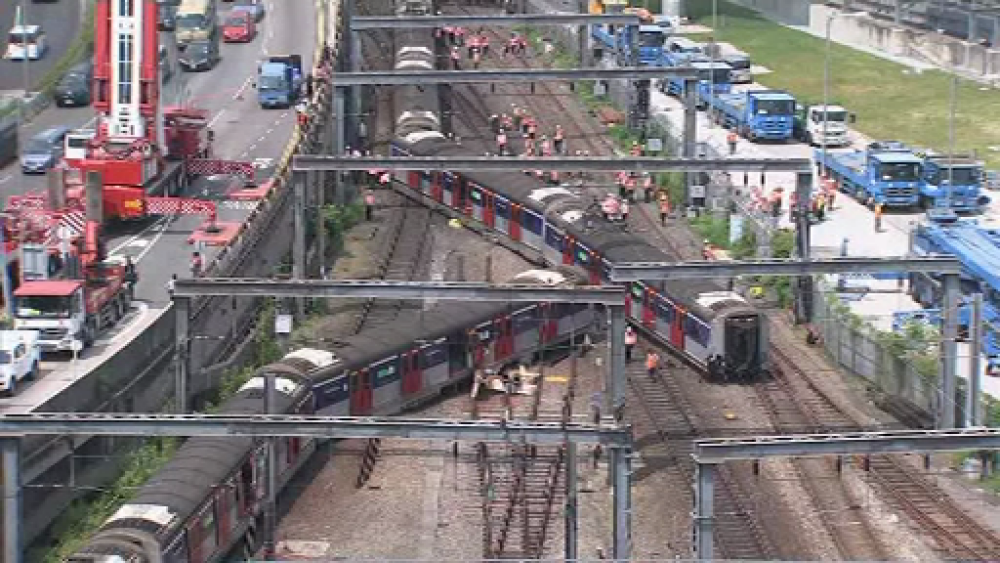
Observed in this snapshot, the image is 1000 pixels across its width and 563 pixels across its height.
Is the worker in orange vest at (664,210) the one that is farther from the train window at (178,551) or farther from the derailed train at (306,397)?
the train window at (178,551)

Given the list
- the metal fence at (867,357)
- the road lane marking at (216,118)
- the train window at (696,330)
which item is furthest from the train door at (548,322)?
the road lane marking at (216,118)

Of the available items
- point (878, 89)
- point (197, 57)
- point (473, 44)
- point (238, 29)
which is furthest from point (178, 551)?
point (238, 29)

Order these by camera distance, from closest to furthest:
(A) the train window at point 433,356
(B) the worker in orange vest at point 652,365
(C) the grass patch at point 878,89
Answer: (A) the train window at point 433,356
(B) the worker in orange vest at point 652,365
(C) the grass patch at point 878,89

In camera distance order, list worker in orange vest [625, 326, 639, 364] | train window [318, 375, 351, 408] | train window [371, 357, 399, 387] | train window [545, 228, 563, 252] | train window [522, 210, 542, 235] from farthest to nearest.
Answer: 1. train window [522, 210, 542, 235]
2. train window [545, 228, 563, 252]
3. worker in orange vest [625, 326, 639, 364]
4. train window [371, 357, 399, 387]
5. train window [318, 375, 351, 408]

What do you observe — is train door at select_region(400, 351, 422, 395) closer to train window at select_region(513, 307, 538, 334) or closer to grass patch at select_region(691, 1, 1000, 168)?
train window at select_region(513, 307, 538, 334)

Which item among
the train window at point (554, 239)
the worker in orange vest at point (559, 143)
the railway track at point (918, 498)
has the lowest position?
the railway track at point (918, 498)

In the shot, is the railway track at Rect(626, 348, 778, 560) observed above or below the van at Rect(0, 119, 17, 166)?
below

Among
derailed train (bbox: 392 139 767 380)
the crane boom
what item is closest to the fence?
derailed train (bbox: 392 139 767 380)
